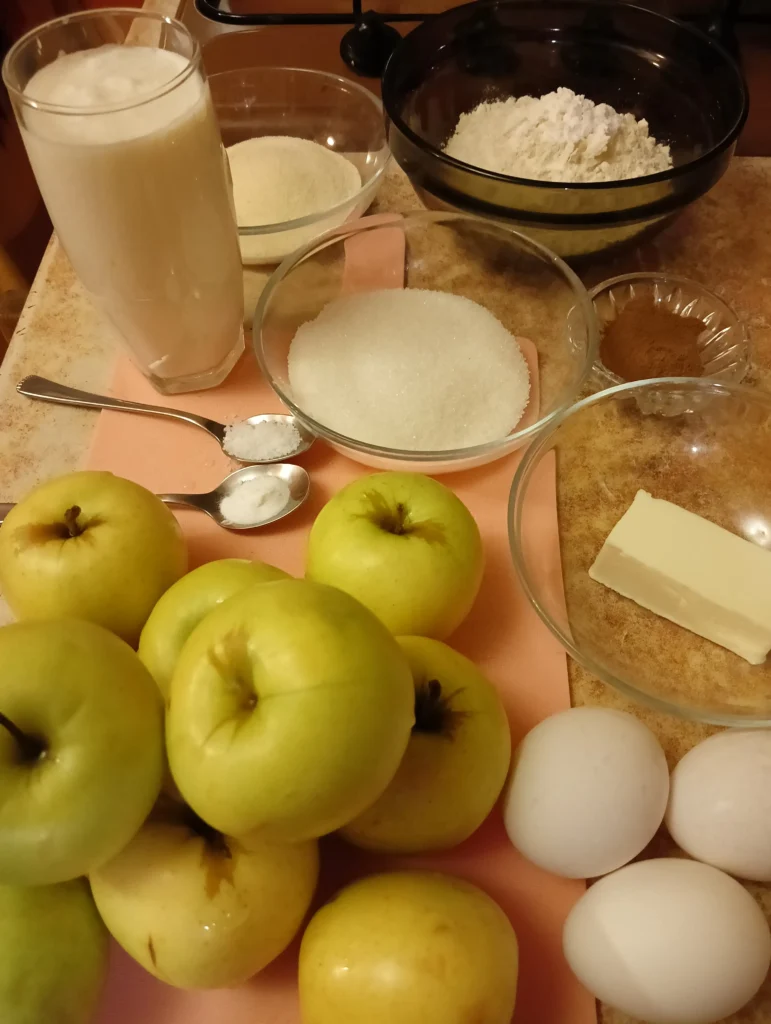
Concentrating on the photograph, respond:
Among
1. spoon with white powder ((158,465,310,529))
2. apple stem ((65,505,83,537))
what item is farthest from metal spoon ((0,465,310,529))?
apple stem ((65,505,83,537))

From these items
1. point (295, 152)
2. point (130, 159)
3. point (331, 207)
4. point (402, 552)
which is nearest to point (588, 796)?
point (402, 552)

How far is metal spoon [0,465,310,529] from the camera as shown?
647mm

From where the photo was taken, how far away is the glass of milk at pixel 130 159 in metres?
0.53

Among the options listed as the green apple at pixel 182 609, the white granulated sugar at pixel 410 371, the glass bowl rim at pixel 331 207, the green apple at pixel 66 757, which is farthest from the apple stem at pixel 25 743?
the glass bowl rim at pixel 331 207

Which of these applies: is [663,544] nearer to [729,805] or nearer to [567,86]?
[729,805]

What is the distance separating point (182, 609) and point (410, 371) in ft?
1.11

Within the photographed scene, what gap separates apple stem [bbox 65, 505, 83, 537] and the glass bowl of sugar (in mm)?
208

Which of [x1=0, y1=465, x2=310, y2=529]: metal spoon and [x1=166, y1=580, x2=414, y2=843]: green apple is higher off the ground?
[x1=166, y1=580, x2=414, y2=843]: green apple

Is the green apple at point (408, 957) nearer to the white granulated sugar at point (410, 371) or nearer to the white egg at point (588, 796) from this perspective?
the white egg at point (588, 796)

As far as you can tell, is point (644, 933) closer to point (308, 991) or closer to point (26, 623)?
point (308, 991)

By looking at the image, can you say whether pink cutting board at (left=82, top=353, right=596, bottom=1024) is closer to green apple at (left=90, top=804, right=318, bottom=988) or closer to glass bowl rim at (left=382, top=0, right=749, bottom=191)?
green apple at (left=90, top=804, right=318, bottom=988)

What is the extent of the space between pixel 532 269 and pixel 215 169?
0.34m

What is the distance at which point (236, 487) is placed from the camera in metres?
0.66

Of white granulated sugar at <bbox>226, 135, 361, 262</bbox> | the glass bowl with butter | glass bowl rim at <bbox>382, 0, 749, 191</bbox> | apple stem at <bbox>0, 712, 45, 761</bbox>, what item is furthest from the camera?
white granulated sugar at <bbox>226, 135, 361, 262</bbox>
